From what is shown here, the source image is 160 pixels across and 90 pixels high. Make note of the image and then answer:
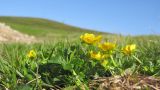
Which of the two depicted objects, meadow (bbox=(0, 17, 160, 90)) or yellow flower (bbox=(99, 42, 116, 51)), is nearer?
meadow (bbox=(0, 17, 160, 90))

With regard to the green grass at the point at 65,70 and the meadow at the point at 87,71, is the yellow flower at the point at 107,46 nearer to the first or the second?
the meadow at the point at 87,71

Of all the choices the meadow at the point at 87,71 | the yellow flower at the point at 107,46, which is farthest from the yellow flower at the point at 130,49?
the yellow flower at the point at 107,46

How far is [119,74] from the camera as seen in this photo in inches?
162

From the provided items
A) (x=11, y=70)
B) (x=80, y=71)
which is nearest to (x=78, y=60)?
(x=80, y=71)

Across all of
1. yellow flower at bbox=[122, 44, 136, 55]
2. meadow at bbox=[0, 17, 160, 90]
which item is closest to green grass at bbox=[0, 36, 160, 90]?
meadow at bbox=[0, 17, 160, 90]

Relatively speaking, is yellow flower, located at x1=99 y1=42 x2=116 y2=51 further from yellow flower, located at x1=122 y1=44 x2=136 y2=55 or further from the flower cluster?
yellow flower, located at x1=122 y1=44 x2=136 y2=55

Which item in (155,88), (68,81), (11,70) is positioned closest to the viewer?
(155,88)

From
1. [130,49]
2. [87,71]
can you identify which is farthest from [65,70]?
[130,49]

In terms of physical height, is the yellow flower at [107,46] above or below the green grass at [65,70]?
above

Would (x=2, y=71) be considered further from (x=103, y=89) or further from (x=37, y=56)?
(x=103, y=89)

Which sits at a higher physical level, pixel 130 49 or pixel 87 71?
pixel 130 49

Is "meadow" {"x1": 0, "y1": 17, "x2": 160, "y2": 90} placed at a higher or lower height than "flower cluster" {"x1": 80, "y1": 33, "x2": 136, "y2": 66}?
lower

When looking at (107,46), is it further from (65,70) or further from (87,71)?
(65,70)

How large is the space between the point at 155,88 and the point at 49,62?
3.65 feet
